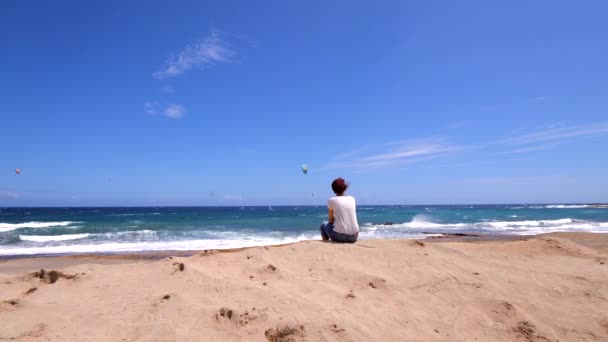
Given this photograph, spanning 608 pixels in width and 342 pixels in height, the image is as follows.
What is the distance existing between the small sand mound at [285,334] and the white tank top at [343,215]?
8.32ft

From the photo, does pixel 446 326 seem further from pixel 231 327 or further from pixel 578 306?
pixel 231 327

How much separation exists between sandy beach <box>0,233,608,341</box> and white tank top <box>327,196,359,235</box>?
405mm

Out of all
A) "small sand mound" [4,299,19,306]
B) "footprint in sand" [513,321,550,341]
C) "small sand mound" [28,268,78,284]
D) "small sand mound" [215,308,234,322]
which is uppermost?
"small sand mound" [28,268,78,284]

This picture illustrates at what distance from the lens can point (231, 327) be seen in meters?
2.94

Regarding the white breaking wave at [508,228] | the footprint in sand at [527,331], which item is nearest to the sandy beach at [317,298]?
the footprint in sand at [527,331]

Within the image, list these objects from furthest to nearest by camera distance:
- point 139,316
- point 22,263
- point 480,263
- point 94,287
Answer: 1. point 22,263
2. point 480,263
3. point 94,287
4. point 139,316

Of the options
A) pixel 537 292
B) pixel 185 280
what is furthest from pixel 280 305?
pixel 537 292

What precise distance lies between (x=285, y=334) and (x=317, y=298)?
0.62m

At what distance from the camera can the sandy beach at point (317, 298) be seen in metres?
2.93

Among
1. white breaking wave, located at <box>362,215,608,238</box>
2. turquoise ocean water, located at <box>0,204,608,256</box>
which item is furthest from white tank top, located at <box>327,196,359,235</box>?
white breaking wave, located at <box>362,215,608,238</box>

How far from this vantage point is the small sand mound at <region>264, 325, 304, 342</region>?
9.18 ft

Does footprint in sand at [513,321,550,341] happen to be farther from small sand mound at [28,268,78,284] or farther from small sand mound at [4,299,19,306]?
small sand mound at [4,299,19,306]

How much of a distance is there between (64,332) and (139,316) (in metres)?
0.56

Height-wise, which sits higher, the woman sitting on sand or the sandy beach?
the woman sitting on sand
